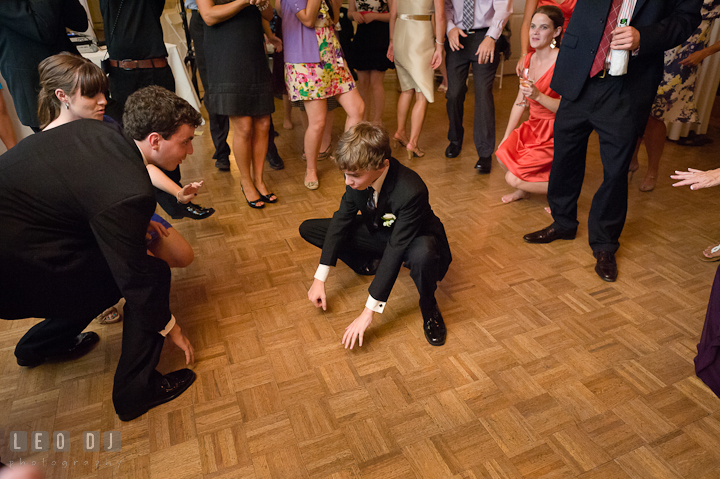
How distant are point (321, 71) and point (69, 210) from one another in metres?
1.87

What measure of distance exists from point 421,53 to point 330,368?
248 cm

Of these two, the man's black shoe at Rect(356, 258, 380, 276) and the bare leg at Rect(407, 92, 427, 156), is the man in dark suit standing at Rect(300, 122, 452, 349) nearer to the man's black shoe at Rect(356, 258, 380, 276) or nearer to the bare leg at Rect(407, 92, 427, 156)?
the man's black shoe at Rect(356, 258, 380, 276)

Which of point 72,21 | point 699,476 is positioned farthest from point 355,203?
point 72,21

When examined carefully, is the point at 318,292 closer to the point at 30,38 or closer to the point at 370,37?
the point at 30,38

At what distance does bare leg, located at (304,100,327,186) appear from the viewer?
2.97 meters

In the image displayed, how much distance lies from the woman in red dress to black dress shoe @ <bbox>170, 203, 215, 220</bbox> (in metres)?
1.76

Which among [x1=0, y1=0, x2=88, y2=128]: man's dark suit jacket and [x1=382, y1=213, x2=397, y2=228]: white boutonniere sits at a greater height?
A: [x1=0, y1=0, x2=88, y2=128]: man's dark suit jacket

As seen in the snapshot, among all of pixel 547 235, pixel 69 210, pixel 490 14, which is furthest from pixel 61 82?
pixel 490 14

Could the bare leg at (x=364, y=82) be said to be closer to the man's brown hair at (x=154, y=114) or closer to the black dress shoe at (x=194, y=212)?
the black dress shoe at (x=194, y=212)

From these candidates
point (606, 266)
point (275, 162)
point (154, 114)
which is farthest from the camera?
point (275, 162)

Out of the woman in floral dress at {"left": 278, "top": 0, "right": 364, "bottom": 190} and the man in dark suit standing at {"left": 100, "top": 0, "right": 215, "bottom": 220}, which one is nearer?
the man in dark suit standing at {"left": 100, "top": 0, "right": 215, "bottom": 220}

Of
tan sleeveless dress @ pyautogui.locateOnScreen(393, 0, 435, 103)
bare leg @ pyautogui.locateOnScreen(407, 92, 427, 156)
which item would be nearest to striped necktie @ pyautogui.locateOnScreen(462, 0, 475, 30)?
tan sleeveless dress @ pyautogui.locateOnScreen(393, 0, 435, 103)

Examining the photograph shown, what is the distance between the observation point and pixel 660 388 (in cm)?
164

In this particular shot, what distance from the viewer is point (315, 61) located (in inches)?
111
